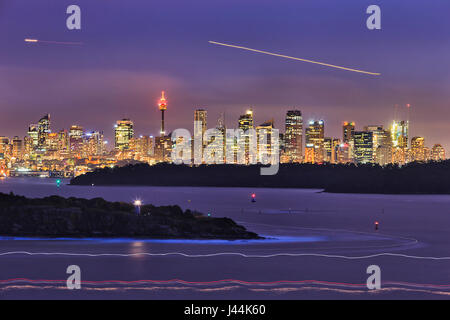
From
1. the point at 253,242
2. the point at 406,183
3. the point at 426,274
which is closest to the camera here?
the point at 426,274

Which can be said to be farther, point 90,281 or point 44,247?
point 44,247

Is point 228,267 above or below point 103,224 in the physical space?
below

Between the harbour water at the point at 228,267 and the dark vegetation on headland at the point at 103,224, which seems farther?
the dark vegetation on headland at the point at 103,224

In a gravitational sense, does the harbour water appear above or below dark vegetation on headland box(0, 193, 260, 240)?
below

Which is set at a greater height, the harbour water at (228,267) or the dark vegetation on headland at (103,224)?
the dark vegetation on headland at (103,224)

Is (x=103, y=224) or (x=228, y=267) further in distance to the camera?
(x=103, y=224)

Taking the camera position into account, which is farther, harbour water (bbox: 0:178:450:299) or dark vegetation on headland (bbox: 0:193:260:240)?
dark vegetation on headland (bbox: 0:193:260:240)
